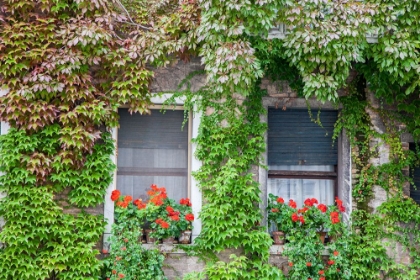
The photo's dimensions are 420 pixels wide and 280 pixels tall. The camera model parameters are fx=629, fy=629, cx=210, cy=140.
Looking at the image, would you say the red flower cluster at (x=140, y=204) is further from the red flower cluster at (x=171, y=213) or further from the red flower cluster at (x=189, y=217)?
the red flower cluster at (x=189, y=217)

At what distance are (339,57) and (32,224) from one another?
3922 millimetres

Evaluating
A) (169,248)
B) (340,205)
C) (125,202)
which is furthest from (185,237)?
(340,205)

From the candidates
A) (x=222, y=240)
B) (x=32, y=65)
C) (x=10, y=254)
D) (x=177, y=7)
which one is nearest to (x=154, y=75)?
(x=177, y=7)

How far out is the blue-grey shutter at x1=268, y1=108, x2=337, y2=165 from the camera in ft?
26.2

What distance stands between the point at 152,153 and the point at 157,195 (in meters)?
0.68

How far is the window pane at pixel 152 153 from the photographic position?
7.79 meters

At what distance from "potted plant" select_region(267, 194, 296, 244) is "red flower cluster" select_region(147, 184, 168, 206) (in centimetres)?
131

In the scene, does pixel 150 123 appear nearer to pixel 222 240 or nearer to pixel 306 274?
pixel 222 240

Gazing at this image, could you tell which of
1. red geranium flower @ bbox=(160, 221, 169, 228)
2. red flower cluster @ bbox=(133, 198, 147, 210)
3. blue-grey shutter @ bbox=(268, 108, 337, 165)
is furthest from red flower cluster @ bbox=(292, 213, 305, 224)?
red flower cluster @ bbox=(133, 198, 147, 210)

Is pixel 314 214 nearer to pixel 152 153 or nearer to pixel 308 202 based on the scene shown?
pixel 308 202

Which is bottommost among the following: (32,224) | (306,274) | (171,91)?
(306,274)

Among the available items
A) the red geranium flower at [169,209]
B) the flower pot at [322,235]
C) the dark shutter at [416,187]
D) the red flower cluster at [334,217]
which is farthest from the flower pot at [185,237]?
the dark shutter at [416,187]

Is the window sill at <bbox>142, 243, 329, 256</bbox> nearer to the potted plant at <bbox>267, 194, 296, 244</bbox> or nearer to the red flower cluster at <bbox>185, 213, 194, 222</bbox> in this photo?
the potted plant at <bbox>267, 194, 296, 244</bbox>

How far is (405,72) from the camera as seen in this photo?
7.17 metres
